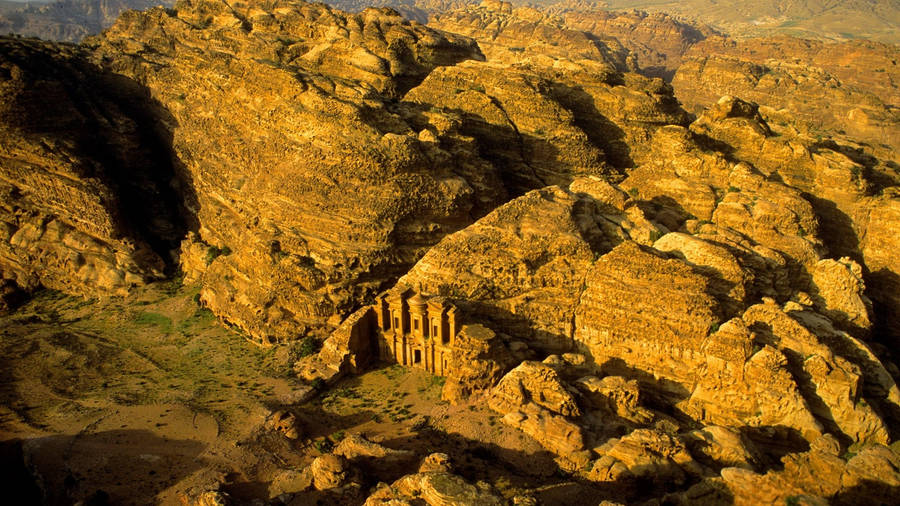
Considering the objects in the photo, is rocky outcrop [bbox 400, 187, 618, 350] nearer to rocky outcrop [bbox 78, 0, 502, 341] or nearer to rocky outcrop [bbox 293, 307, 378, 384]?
rocky outcrop [bbox 293, 307, 378, 384]

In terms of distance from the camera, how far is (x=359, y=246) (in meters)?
28.6

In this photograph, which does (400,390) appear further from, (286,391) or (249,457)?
(249,457)

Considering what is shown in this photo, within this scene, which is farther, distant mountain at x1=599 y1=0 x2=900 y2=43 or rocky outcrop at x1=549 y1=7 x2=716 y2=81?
distant mountain at x1=599 y1=0 x2=900 y2=43

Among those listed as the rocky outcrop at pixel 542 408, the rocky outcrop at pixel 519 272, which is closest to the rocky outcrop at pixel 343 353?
the rocky outcrop at pixel 519 272

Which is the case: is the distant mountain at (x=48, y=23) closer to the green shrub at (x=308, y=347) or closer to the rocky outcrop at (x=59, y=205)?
the rocky outcrop at (x=59, y=205)

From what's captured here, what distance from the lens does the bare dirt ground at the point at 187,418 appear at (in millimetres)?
19344

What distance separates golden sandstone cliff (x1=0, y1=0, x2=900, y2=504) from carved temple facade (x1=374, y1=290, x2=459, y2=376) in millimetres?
254

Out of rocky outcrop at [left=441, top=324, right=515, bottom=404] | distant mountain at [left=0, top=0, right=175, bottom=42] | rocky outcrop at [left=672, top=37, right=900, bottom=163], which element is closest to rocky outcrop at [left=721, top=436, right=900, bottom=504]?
rocky outcrop at [left=441, top=324, right=515, bottom=404]

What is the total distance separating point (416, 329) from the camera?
25.7m

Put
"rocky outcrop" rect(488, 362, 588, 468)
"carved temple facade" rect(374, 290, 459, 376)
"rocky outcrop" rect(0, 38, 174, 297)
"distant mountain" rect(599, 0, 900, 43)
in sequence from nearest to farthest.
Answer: "rocky outcrop" rect(488, 362, 588, 468) < "carved temple facade" rect(374, 290, 459, 376) < "rocky outcrop" rect(0, 38, 174, 297) < "distant mountain" rect(599, 0, 900, 43)

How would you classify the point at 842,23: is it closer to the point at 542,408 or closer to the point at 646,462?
the point at 542,408

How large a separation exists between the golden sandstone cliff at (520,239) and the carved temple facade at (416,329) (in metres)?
0.25

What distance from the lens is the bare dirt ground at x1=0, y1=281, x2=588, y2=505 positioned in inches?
762

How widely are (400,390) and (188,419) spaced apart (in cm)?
776
